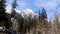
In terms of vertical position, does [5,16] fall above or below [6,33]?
above

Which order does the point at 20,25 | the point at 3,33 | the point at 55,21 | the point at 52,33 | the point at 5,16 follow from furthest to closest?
the point at 20,25 < the point at 5,16 < the point at 55,21 < the point at 52,33 < the point at 3,33

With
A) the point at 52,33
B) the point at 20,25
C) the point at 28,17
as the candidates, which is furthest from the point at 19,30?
the point at 52,33

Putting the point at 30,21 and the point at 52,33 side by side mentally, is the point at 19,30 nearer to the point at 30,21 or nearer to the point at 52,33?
the point at 30,21

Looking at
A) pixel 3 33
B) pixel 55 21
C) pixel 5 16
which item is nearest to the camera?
pixel 3 33

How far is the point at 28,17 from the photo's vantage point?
31.5 metres

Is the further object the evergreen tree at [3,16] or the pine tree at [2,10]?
the pine tree at [2,10]

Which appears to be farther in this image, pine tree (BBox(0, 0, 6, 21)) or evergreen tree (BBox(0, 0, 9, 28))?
pine tree (BBox(0, 0, 6, 21))

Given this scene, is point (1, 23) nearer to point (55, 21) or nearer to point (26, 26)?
point (26, 26)

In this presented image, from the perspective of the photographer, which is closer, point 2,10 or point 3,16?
point 3,16

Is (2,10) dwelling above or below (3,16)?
above

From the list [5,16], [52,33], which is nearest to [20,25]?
[5,16]

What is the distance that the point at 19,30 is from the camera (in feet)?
96.8

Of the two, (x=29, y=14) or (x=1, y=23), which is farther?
(x=29, y=14)

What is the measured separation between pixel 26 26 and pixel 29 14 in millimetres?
3977
